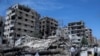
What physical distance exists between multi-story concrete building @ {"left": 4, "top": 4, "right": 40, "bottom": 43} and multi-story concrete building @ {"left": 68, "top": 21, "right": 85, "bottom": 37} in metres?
18.4

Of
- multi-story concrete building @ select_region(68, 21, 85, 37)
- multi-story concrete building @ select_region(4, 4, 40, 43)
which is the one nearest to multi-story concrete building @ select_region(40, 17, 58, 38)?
multi-story concrete building @ select_region(4, 4, 40, 43)

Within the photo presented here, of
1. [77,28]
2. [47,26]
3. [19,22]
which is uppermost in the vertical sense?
[19,22]

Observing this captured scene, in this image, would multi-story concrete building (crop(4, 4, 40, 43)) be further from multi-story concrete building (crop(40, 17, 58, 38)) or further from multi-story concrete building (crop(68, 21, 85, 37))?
multi-story concrete building (crop(68, 21, 85, 37))

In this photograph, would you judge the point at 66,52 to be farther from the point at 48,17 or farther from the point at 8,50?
the point at 48,17

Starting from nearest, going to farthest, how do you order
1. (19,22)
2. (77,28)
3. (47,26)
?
1. (19,22)
2. (47,26)
3. (77,28)

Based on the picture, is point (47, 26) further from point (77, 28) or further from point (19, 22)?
point (19, 22)

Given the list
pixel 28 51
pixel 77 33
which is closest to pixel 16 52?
pixel 28 51

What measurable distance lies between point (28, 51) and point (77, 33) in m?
53.5

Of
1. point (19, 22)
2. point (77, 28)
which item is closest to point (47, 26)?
point (77, 28)

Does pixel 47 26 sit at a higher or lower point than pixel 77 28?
higher

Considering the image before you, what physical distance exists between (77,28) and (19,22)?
28.1 meters

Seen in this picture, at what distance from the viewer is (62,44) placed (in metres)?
34.2

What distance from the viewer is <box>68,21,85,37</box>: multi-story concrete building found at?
264 feet

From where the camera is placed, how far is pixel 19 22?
214ft
